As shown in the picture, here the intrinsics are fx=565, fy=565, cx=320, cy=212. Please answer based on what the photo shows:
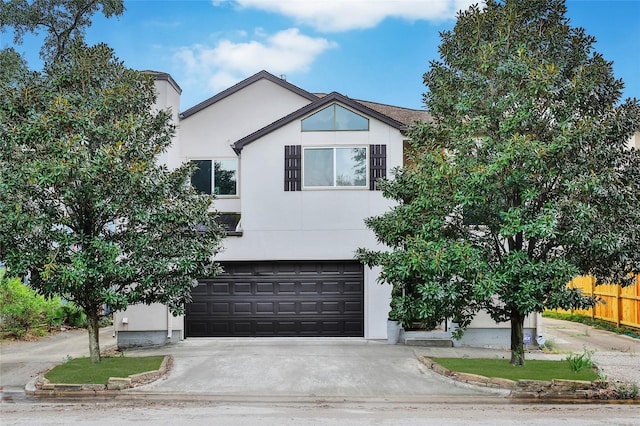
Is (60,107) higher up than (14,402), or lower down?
higher up

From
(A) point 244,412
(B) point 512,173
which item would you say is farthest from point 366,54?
(A) point 244,412

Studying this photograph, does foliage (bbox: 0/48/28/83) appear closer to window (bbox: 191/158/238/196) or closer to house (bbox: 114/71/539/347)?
house (bbox: 114/71/539/347)

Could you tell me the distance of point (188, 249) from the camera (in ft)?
39.4

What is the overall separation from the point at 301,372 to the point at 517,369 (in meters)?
4.41

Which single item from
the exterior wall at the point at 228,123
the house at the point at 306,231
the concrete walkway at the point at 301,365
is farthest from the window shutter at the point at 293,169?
the concrete walkway at the point at 301,365

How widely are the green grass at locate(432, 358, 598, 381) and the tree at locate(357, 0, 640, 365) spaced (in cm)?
45

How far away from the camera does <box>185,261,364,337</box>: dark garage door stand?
16562 mm

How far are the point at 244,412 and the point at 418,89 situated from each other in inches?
313

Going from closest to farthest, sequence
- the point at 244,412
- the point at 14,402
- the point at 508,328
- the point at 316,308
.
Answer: the point at 244,412
the point at 14,402
the point at 508,328
the point at 316,308

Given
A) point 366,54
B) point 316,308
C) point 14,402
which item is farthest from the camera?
point 366,54

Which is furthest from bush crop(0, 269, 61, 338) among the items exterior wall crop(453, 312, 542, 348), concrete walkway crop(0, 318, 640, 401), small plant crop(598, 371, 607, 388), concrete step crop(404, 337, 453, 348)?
small plant crop(598, 371, 607, 388)

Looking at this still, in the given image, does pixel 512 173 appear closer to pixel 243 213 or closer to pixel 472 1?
pixel 472 1

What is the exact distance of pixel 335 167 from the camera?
54.5 ft

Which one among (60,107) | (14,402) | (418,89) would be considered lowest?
(14,402)
